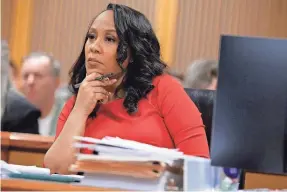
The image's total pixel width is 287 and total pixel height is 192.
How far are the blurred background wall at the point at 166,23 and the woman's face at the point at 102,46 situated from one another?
278 cm

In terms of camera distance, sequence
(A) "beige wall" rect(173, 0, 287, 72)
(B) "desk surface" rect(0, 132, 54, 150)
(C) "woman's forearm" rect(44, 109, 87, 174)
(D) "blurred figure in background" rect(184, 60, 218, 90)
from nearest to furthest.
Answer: (C) "woman's forearm" rect(44, 109, 87, 174) → (B) "desk surface" rect(0, 132, 54, 150) → (D) "blurred figure in background" rect(184, 60, 218, 90) → (A) "beige wall" rect(173, 0, 287, 72)

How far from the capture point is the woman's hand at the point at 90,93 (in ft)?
6.50

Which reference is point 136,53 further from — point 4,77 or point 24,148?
point 4,77

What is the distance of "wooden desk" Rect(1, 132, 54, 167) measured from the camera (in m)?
3.08

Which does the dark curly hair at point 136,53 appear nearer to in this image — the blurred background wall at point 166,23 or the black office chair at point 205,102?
the black office chair at point 205,102

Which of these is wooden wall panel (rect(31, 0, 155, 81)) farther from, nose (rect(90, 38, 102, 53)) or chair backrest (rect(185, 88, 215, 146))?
nose (rect(90, 38, 102, 53))

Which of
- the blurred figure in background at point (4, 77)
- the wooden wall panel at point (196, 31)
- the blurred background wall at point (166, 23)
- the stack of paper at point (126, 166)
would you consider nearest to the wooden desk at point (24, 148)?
the blurred figure in background at point (4, 77)

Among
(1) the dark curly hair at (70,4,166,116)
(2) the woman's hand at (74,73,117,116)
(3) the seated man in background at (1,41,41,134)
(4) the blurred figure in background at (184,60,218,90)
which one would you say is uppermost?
(1) the dark curly hair at (70,4,166,116)

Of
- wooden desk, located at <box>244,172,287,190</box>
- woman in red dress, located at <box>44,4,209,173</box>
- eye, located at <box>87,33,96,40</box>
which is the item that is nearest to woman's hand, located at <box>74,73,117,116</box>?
woman in red dress, located at <box>44,4,209,173</box>

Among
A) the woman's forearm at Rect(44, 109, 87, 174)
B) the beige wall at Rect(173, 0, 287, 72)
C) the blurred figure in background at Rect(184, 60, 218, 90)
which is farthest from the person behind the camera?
the beige wall at Rect(173, 0, 287, 72)

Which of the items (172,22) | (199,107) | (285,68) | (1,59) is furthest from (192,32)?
(285,68)

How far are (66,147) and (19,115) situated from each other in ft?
5.09

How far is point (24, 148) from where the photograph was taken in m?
3.12

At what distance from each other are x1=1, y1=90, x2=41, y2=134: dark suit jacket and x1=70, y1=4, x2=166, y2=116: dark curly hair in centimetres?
126
